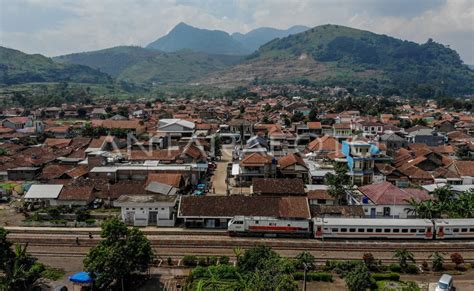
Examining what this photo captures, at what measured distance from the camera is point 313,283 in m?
19.6

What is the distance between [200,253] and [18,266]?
9179 millimetres

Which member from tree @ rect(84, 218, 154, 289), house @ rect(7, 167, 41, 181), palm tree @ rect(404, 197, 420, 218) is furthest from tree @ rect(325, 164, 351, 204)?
house @ rect(7, 167, 41, 181)

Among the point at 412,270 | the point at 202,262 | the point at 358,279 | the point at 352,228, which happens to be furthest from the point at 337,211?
the point at 202,262

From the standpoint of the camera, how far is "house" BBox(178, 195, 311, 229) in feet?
83.6

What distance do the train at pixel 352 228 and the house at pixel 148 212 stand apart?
4428mm

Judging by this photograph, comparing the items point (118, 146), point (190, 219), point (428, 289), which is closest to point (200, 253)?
point (190, 219)

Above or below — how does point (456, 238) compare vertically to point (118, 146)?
below

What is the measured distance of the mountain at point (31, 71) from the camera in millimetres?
158825

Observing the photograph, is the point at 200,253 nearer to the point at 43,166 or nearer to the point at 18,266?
the point at 18,266

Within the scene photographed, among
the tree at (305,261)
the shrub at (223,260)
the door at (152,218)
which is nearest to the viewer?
the tree at (305,261)

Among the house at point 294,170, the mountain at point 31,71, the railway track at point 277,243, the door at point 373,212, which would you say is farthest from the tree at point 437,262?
the mountain at point 31,71

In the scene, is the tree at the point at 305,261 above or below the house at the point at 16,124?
below

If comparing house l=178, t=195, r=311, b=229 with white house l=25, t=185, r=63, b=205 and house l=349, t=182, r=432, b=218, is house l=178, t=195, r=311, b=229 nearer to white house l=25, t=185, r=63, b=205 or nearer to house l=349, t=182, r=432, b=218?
house l=349, t=182, r=432, b=218

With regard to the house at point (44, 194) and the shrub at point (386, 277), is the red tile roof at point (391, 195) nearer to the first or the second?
the shrub at point (386, 277)
